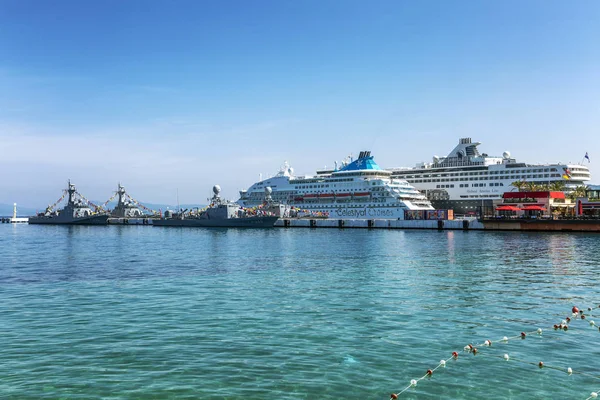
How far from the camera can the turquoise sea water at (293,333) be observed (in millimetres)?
13305

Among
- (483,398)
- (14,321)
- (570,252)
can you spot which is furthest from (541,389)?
(570,252)

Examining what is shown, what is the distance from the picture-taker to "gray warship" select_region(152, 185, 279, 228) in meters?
117

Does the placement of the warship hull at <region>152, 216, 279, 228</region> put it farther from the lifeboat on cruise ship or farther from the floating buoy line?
the floating buoy line

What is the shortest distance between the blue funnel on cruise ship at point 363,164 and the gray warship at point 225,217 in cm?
2958

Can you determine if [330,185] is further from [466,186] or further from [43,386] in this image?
[43,386]

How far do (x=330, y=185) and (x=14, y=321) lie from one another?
11727 centimetres

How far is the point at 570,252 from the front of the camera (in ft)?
164

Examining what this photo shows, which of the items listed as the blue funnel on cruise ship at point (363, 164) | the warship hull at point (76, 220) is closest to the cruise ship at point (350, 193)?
the blue funnel on cruise ship at point (363, 164)

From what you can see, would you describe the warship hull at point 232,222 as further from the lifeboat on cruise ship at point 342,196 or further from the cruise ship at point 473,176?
the cruise ship at point 473,176

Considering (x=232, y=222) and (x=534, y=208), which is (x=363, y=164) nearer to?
(x=232, y=222)

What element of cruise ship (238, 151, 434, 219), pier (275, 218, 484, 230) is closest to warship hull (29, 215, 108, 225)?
cruise ship (238, 151, 434, 219)

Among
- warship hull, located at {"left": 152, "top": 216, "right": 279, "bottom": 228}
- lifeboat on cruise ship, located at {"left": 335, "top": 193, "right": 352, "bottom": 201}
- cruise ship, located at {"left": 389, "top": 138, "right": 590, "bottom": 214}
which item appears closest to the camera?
warship hull, located at {"left": 152, "top": 216, "right": 279, "bottom": 228}

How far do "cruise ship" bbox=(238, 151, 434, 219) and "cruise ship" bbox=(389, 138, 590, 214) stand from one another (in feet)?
36.2

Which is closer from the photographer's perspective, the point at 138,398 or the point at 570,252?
the point at 138,398
